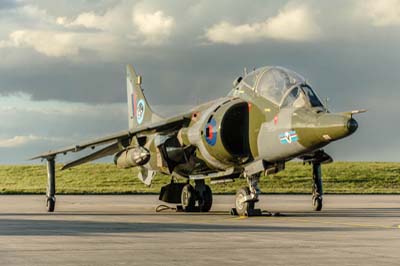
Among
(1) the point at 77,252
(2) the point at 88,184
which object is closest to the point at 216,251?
(1) the point at 77,252

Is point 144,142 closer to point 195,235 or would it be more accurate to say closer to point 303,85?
point 303,85

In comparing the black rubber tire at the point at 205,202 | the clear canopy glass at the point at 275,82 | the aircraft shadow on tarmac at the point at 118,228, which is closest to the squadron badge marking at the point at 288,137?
the clear canopy glass at the point at 275,82

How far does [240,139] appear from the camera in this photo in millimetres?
19406

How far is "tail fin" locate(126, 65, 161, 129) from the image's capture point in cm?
2614

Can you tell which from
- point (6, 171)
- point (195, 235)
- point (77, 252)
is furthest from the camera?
point (6, 171)

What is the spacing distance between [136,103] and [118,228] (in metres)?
12.2

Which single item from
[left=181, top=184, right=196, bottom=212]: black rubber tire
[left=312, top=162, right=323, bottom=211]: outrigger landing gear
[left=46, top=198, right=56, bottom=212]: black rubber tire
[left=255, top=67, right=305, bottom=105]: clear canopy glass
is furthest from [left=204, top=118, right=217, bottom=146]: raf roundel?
[left=46, top=198, right=56, bottom=212]: black rubber tire

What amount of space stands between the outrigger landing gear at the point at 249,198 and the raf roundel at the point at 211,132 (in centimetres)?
129

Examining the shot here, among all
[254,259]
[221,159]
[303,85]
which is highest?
[303,85]

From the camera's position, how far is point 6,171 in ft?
185

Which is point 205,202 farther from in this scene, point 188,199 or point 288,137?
point 288,137

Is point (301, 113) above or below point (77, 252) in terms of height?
above

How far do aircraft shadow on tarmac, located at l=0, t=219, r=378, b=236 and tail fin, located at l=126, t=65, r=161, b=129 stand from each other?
9533 mm

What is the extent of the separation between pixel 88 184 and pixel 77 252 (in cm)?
3902
